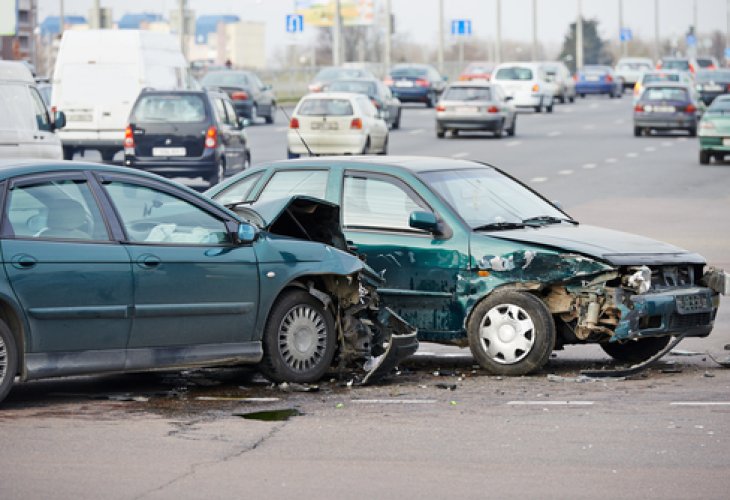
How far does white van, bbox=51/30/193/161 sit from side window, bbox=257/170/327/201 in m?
23.2

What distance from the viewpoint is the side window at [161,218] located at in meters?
9.70

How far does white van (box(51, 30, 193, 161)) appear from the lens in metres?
34.6

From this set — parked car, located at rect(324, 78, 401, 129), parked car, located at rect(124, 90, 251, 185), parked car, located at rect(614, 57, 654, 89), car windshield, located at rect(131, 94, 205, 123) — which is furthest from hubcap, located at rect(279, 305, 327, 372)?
parked car, located at rect(614, 57, 654, 89)

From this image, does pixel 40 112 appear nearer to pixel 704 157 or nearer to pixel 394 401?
pixel 394 401

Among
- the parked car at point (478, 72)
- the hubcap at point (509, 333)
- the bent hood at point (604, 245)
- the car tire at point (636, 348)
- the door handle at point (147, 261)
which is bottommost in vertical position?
the car tire at point (636, 348)

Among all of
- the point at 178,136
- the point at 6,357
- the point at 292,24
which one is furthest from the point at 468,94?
the point at 6,357

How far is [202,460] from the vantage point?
7.79 meters

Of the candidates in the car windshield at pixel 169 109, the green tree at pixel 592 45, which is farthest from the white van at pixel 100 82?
the green tree at pixel 592 45

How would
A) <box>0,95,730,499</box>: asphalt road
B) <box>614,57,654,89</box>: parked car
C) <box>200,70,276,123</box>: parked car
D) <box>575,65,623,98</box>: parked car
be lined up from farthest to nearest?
<box>614,57,654,89</box>: parked car
<box>575,65,623,98</box>: parked car
<box>200,70,276,123</box>: parked car
<box>0,95,730,499</box>: asphalt road

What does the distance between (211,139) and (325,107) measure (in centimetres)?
781

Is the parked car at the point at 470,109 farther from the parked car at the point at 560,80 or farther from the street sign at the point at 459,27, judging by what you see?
the street sign at the point at 459,27

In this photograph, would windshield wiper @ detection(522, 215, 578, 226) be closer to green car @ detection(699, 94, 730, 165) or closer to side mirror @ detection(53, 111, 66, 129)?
side mirror @ detection(53, 111, 66, 129)

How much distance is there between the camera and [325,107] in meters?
36.7

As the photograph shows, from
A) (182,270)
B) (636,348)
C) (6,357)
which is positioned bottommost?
(636,348)
